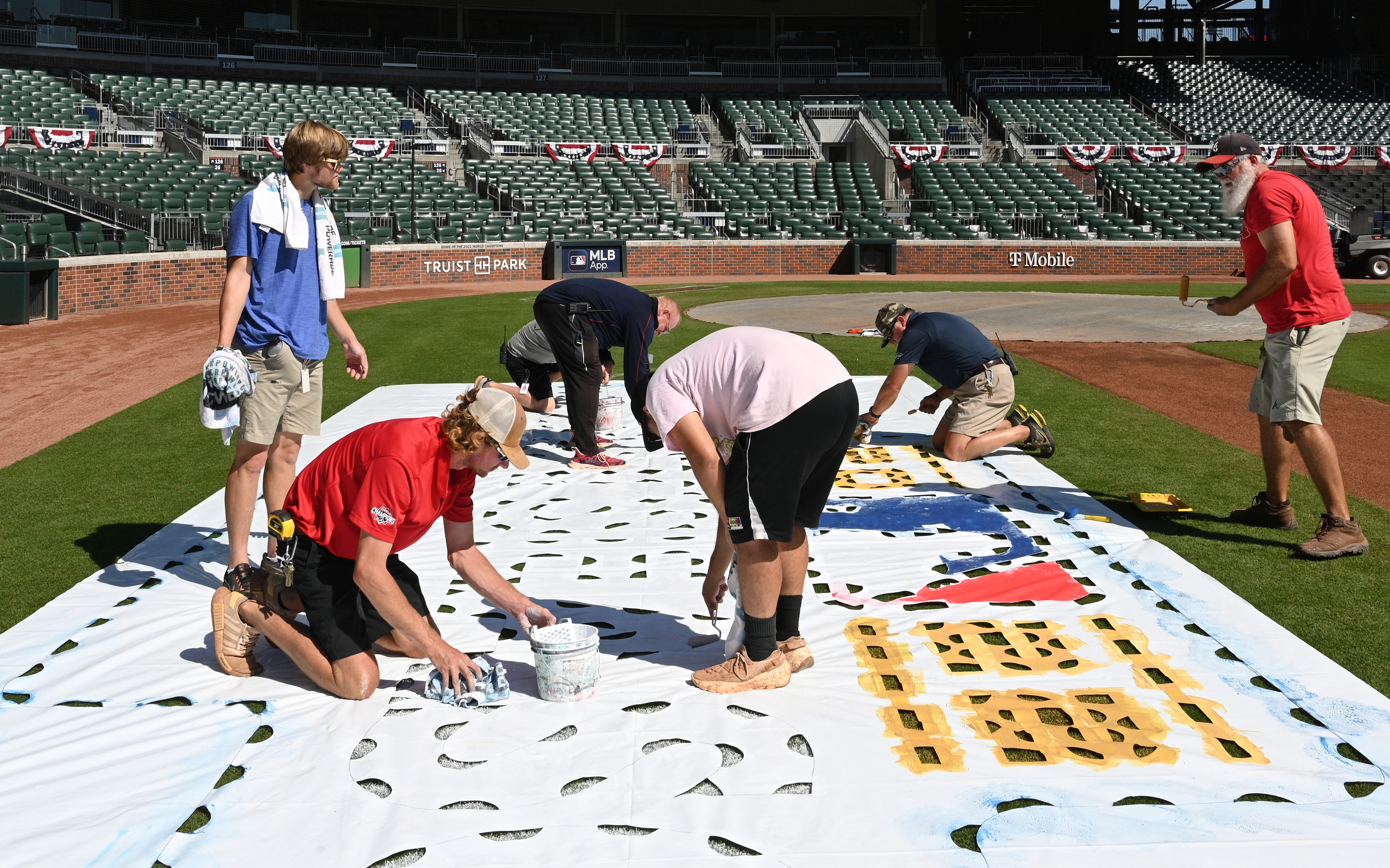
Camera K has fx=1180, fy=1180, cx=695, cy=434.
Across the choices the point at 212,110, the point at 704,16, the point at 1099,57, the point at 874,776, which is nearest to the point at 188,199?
the point at 212,110

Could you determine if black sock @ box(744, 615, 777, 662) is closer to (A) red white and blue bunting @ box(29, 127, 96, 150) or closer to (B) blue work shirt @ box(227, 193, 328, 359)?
(B) blue work shirt @ box(227, 193, 328, 359)

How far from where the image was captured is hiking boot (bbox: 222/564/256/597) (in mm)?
4793

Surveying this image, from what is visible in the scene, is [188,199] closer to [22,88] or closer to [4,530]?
[22,88]

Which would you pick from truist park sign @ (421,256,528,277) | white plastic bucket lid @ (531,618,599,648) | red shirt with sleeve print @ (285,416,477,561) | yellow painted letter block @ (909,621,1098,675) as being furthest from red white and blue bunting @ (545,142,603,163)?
white plastic bucket lid @ (531,618,599,648)

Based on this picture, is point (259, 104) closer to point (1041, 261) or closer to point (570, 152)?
point (570, 152)

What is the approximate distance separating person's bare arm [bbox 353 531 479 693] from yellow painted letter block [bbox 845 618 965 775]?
66.6 inches

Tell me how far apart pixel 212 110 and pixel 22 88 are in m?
5.18

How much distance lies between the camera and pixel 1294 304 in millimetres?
6398

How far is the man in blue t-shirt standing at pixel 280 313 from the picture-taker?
17.7ft

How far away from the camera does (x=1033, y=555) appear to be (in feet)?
21.1

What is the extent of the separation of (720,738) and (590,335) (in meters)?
4.61

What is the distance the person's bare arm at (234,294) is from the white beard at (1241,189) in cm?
505

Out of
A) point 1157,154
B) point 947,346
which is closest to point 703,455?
point 947,346

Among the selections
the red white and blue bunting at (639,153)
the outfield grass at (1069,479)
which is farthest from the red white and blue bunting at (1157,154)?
the outfield grass at (1069,479)
